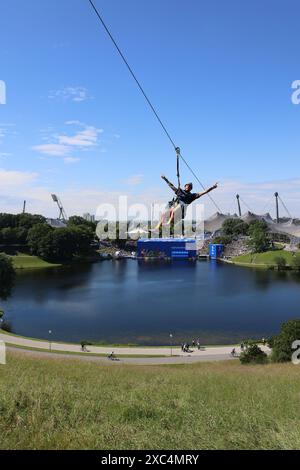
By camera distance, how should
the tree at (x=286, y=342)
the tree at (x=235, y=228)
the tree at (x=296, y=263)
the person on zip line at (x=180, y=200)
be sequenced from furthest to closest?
the tree at (x=235, y=228), the tree at (x=296, y=263), the tree at (x=286, y=342), the person on zip line at (x=180, y=200)

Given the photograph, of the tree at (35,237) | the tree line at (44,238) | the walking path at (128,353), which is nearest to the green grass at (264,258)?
the tree line at (44,238)

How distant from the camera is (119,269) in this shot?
3374 inches

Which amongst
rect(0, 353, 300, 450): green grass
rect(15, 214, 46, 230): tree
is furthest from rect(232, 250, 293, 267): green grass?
rect(0, 353, 300, 450): green grass

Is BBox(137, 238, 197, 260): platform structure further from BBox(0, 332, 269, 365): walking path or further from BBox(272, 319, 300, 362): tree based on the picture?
BBox(272, 319, 300, 362): tree

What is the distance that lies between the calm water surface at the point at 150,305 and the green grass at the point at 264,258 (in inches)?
528

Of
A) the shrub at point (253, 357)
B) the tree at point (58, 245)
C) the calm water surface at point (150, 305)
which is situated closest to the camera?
the shrub at point (253, 357)

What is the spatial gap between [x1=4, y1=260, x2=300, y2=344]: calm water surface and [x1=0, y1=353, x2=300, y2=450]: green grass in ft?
77.0

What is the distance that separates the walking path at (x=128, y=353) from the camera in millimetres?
25875

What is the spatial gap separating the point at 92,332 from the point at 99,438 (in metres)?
30.5

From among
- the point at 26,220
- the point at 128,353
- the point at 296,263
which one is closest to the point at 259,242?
the point at 296,263

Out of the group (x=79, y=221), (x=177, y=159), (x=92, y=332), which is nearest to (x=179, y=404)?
(x=177, y=159)

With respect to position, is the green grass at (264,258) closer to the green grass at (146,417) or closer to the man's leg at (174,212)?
the man's leg at (174,212)
